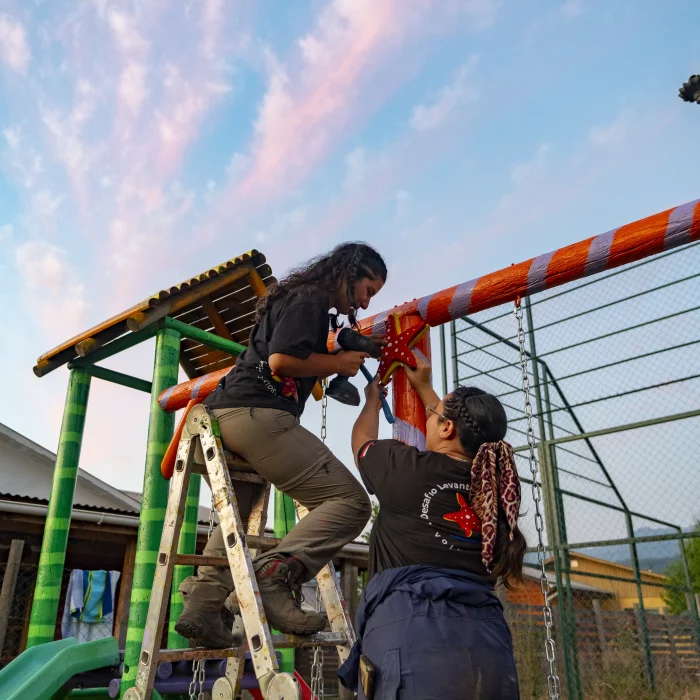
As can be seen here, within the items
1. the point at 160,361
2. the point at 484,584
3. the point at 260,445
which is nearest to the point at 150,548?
the point at 160,361

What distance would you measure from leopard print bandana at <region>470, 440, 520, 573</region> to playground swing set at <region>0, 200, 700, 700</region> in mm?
264

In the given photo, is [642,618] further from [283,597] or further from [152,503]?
[283,597]

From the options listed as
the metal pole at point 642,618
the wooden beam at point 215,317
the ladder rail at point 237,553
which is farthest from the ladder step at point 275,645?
the metal pole at point 642,618

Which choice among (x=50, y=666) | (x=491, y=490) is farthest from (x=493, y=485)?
(x=50, y=666)

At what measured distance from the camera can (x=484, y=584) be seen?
211 centimetres

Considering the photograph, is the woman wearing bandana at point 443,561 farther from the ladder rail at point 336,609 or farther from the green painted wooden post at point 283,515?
the green painted wooden post at point 283,515

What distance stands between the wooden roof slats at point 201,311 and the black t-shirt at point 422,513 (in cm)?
376

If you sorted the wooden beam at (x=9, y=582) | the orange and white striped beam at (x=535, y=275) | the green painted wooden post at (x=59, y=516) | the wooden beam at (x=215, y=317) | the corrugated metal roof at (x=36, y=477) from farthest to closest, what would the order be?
the corrugated metal roof at (x=36, y=477)
the wooden beam at (x=9, y=582)
the wooden beam at (x=215, y=317)
the green painted wooden post at (x=59, y=516)
the orange and white striped beam at (x=535, y=275)

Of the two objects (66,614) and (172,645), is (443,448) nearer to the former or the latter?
(172,645)

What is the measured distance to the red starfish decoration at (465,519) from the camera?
214cm

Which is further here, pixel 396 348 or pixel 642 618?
pixel 642 618

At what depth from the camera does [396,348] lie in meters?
3.26

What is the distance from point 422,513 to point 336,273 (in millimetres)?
1280

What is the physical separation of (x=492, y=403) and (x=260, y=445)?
3.11ft
